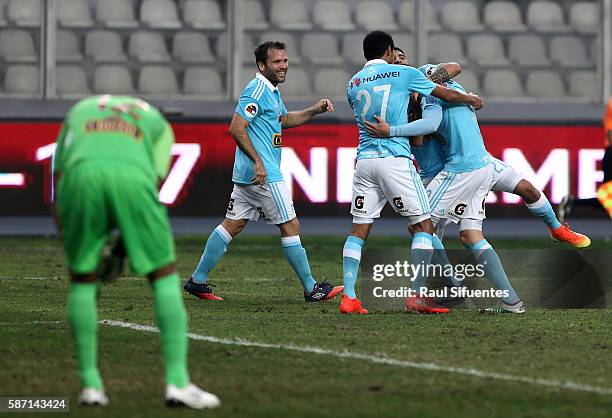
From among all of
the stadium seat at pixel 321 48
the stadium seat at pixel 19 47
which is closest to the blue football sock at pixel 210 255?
the stadium seat at pixel 19 47

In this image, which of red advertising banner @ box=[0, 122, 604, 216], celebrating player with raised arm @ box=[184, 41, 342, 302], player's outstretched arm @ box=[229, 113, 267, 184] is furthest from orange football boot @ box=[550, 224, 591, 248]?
red advertising banner @ box=[0, 122, 604, 216]

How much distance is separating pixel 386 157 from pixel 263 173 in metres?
1.29

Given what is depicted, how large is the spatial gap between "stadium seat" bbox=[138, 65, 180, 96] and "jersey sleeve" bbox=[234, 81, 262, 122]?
890cm

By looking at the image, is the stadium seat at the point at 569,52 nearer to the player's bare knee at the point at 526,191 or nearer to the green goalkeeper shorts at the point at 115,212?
the player's bare knee at the point at 526,191

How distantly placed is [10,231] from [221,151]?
291 cm

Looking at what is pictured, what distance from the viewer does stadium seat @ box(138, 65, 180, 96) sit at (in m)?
19.5

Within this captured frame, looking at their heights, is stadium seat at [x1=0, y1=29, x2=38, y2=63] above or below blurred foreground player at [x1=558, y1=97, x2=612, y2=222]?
above

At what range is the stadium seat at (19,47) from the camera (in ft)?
62.7

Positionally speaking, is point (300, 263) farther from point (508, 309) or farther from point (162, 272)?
point (162, 272)

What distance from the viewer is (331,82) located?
65.1 ft

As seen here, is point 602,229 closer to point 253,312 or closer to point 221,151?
point 221,151

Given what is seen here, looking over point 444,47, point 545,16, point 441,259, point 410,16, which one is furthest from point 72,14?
point 441,259

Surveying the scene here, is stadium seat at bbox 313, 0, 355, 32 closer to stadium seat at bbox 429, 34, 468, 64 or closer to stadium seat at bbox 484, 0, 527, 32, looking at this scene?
stadium seat at bbox 429, 34, 468, 64

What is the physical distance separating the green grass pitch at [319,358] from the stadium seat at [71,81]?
786 centimetres
